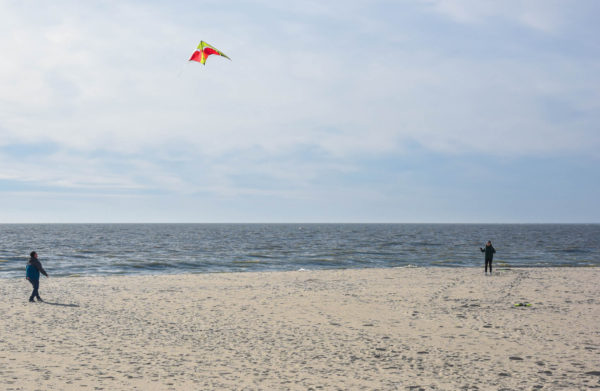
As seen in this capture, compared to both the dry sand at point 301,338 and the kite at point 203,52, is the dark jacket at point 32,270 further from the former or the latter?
the kite at point 203,52

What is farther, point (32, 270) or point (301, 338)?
point (32, 270)

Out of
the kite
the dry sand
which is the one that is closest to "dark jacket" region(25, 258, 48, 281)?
the dry sand

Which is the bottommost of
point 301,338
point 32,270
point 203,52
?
point 301,338

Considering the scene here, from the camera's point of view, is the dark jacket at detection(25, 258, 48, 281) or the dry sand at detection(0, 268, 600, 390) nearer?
the dry sand at detection(0, 268, 600, 390)

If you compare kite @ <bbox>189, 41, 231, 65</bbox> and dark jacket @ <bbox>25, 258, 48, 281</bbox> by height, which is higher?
kite @ <bbox>189, 41, 231, 65</bbox>

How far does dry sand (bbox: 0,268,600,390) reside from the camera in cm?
1002

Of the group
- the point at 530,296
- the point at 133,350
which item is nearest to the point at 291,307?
the point at 133,350

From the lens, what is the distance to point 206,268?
3931cm

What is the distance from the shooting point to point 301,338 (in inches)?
534

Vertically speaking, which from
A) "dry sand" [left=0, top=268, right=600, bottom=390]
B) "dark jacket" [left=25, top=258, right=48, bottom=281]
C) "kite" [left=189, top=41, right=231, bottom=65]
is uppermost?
"kite" [left=189, top=41, right=231, bottom=65]

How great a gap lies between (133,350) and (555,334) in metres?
11.6

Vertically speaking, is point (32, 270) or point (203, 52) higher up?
point (203, 52)

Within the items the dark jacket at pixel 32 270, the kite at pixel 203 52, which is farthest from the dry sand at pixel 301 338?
the kite at pixel 203 52

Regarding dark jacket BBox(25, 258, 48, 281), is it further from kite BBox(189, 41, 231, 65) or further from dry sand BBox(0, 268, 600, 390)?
kite BBox(189, 41, 231, 65)
